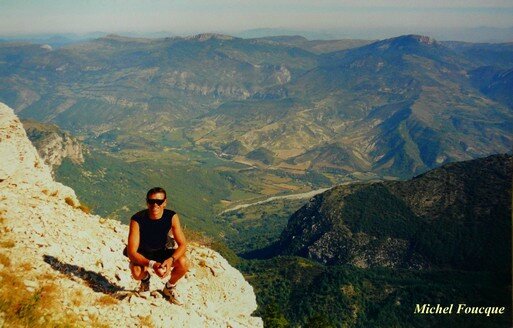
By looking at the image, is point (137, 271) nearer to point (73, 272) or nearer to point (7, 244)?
point (73, 272)

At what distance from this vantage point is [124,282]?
87.5 ft

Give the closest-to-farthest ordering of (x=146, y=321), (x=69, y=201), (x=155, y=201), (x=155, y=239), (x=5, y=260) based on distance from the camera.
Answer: (x=155, y=201)
(x=146, y=321)
(x=155, y=239)
(x=5, y=260)
(x=69, y=201)

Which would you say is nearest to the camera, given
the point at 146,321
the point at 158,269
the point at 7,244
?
the point at 158,269

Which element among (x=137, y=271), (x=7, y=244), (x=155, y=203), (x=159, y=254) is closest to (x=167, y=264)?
(x=159, y=254)

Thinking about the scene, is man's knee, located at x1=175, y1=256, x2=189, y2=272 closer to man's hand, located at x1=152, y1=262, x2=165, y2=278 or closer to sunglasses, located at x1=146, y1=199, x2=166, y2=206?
man's hand, located at x1=152, y1=262, x2=165, y2=278

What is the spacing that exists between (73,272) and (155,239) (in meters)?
7.36

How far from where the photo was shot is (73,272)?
23.8 meters

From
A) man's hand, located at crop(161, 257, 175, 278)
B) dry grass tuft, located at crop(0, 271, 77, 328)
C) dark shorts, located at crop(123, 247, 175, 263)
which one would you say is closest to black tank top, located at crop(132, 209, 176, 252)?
dark shorts, located at crop(123, 247, 175, 263)

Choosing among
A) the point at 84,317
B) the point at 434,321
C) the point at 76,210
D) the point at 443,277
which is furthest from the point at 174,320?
the point at 443,277

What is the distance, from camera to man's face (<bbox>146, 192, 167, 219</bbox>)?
19.1 meters

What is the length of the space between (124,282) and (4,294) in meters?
9.25

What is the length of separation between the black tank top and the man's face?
43 centimetres

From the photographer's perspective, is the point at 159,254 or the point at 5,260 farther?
the point at 5,260

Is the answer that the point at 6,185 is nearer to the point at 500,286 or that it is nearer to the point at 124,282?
the point at 124,282
